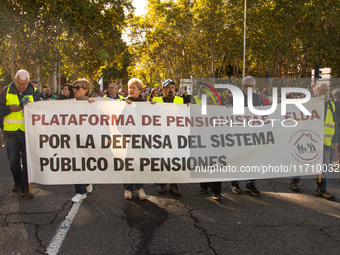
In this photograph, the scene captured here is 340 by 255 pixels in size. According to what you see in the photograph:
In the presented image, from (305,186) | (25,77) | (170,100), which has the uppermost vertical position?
(25,77)

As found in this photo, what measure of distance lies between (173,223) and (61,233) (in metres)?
1.32

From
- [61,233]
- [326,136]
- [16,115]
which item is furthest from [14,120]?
[326,136]

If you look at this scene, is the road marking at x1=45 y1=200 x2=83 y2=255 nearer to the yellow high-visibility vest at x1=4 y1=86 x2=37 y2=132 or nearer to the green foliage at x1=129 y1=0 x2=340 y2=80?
the yellow high-visibility vest at x1=4 y1=86 x2=37 y2=132

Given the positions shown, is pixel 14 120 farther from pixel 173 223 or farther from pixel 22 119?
pixel 173 223

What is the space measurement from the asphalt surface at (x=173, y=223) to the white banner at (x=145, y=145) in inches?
17.5

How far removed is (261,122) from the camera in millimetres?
4609

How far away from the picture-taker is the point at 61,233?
349 cm

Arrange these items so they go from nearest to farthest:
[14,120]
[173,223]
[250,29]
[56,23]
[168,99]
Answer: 1. [173,223]
2. [14,120]
3. [168,99]
4. [56,23]
5. [250,29]

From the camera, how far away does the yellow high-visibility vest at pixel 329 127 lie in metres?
4.88

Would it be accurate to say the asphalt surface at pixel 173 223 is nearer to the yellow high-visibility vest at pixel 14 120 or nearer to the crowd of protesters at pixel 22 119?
the crowd of protesters at pixel 22 119

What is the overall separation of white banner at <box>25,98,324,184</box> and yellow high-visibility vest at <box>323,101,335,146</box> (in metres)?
0.79

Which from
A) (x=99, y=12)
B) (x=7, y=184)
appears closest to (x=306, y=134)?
(x=7, y=184)

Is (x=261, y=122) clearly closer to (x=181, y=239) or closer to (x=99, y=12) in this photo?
(x=181, y=239)

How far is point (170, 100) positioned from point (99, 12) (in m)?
20.1
